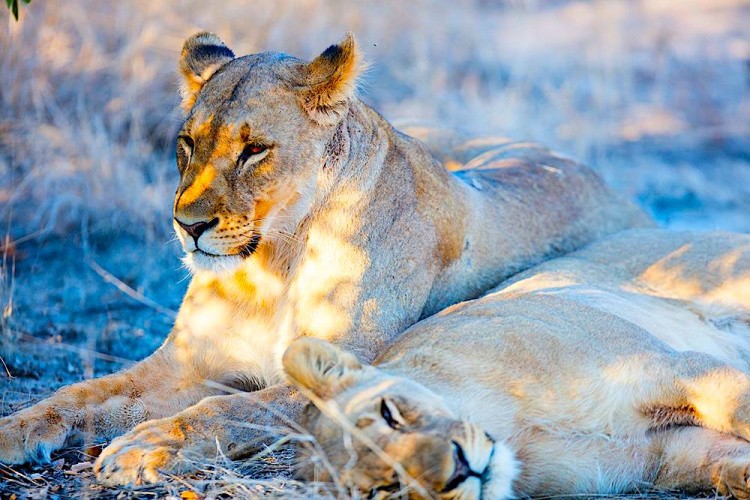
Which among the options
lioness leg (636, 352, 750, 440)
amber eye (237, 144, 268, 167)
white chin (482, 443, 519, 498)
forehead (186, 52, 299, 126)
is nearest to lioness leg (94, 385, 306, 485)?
white chin (482, 443, 519, 498)

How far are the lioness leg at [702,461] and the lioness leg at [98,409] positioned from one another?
1744mm

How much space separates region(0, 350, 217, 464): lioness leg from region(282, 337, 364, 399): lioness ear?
1.14 m

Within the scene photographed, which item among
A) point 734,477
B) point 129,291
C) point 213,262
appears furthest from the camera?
point 129,291

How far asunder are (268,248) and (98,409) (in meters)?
0.87

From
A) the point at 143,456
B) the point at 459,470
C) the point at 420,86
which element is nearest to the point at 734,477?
the point at 459,470

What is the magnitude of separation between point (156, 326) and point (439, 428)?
9.88 ft

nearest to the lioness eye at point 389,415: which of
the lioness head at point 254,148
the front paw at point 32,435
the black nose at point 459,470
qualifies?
the black nose at point 459,470

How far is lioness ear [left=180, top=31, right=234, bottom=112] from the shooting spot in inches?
169

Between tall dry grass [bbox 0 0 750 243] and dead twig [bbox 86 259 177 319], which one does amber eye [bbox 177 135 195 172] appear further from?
dead twig [bbox 86 259 177 319]

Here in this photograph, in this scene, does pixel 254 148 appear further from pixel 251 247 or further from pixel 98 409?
pixel 98 409

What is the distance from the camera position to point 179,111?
7.09m

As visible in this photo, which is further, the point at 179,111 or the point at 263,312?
the point at 179,111

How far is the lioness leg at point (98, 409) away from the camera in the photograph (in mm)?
3633

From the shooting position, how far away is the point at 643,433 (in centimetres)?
334
